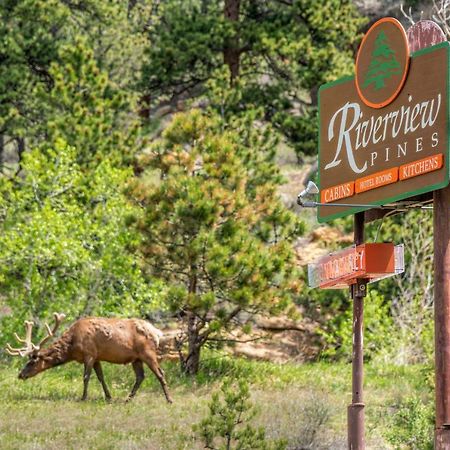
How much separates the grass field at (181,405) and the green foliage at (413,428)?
307mm

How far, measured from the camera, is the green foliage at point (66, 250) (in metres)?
27.6

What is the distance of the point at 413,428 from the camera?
20547 mm

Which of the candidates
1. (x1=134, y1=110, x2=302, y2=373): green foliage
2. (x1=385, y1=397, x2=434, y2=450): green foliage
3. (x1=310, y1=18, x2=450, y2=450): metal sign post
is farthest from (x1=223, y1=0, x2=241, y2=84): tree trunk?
(x1=310, y1=18, x2=450, y2=450): metal sign post

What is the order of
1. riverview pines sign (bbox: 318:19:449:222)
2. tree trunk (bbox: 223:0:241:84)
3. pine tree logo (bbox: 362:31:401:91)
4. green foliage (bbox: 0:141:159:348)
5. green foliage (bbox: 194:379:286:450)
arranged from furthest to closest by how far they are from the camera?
1. tree trunk (bbox: 223:0:241:84)
2. green foliage (bbox: 0:141:159:348)
3. green foliage (bbox: 194:379:286:450)
4. pine tree logo (bbox: 362:31:401:91)
5. riverview pines sign (bbox: 318:19:449:222)

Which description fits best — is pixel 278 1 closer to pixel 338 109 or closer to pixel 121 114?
pixel 121 114

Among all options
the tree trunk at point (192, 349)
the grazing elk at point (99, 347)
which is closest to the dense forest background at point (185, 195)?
the tree trunk at point (192, 349)

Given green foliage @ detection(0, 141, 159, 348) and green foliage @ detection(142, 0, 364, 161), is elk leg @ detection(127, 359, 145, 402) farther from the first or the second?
green foliage @ detection(142, 0, 364, 161)

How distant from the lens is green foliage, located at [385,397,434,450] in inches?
798

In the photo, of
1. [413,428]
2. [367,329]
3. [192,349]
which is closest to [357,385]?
[413,428]

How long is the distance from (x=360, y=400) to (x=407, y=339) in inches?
483

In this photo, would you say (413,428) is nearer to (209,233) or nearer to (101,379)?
(101,379)

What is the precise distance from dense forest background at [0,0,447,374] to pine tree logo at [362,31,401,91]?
5.05 meters

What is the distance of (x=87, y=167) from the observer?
102ft

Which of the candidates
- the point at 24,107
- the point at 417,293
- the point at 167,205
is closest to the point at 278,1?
the point at 24,107
